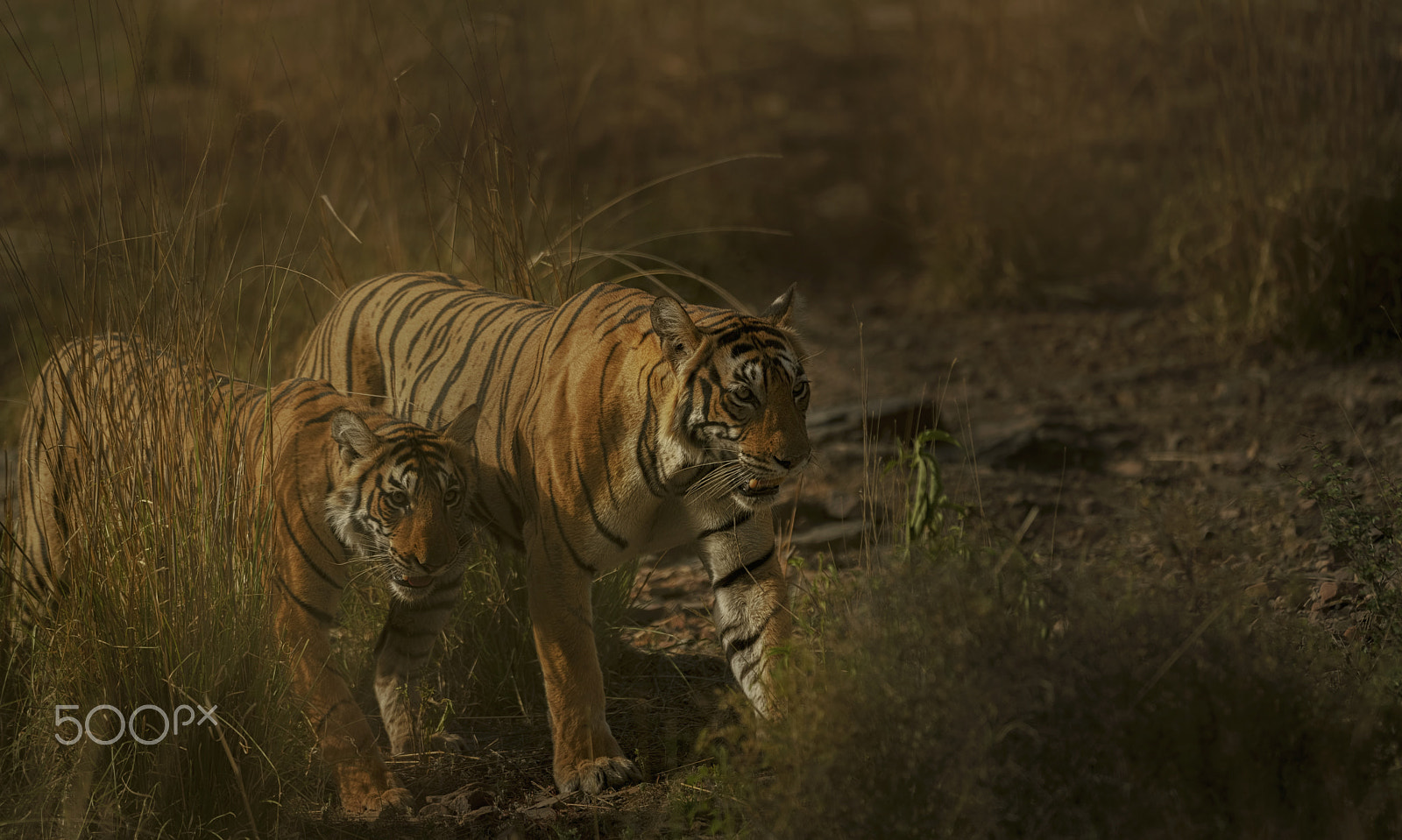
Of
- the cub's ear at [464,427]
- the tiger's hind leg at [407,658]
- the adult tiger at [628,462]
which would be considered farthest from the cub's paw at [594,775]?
the cub's ear at [464,427]

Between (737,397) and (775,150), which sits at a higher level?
(737,397)

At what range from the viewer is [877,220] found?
942cm

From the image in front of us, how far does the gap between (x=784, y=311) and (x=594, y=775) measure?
119 centimetres

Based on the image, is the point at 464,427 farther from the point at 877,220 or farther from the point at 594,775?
the point at 877,220

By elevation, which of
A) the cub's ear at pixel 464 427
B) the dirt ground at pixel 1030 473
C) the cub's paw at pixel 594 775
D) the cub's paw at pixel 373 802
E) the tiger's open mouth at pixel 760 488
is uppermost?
the cub's ear at pixel 464 427

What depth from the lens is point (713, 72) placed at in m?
10.4

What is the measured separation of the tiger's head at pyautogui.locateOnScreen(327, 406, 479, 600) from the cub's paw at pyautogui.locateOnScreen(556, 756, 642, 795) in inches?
21.6

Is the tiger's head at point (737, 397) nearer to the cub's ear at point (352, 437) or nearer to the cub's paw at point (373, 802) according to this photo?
the cub's ear at point (352, 437)

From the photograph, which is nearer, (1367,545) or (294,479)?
(1367,545)

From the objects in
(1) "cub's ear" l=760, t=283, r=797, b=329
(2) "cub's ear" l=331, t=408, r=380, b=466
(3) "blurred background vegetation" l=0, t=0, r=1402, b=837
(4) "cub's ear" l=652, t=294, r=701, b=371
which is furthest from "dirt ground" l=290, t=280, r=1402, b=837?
(2) "cub's ear" l=331, t=408, r=380, b=466

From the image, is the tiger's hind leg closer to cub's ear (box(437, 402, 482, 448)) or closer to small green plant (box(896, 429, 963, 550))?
cub's ear (box(437, 402, 482, 448))

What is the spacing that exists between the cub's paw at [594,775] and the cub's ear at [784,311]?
1.12 metres

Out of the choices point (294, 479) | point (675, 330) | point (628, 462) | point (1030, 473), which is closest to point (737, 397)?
point (675, 330)

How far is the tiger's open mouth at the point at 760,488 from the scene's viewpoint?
10.6 feet
